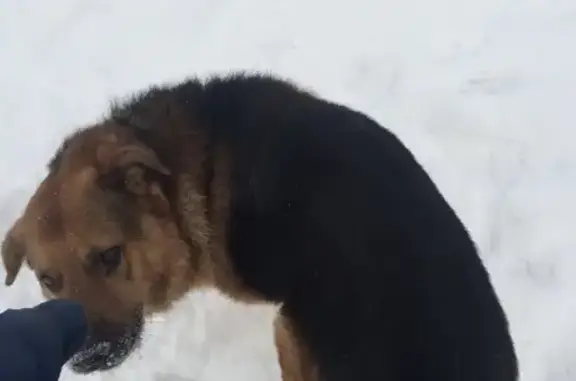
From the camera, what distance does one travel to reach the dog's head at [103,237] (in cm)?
325

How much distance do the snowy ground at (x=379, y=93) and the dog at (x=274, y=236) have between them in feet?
3.04

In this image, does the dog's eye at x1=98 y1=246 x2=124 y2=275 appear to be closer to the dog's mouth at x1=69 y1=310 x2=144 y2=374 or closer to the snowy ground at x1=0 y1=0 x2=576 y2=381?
the dog's mouth at x1=69 y1=310 x2=144 y2=374

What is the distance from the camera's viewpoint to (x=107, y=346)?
3.44 metres

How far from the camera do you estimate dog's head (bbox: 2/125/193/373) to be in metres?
3.25

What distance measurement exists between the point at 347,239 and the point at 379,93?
215 centimetres

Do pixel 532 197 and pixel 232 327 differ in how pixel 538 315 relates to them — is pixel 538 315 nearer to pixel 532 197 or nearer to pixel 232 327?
pixel 532 197

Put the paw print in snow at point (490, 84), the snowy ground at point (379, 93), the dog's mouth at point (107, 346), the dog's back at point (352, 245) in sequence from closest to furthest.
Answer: the dog's back at point (352, 245) → the dog's mouth at point (107, 346) → the snowy ground at point (379, 93) → the paw print in snow at point (490, 84)

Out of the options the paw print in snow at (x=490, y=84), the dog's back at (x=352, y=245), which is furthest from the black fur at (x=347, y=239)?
the paw print in snow at (x=490, y=84)

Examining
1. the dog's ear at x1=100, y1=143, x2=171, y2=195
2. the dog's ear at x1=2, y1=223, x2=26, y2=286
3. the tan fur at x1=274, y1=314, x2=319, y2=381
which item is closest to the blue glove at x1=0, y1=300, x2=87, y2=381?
the dog's ear at x1=100, y1=143, x2=171, y2=195

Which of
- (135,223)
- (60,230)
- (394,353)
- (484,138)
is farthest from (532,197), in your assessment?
(60,230)

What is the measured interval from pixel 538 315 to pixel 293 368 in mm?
1396

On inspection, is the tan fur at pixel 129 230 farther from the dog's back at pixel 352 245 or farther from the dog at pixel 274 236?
the dog's back at pixel 352 245

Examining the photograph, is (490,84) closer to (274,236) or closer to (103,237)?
(274,236)

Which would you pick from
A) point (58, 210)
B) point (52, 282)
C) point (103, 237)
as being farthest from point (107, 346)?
point (58, 210)
